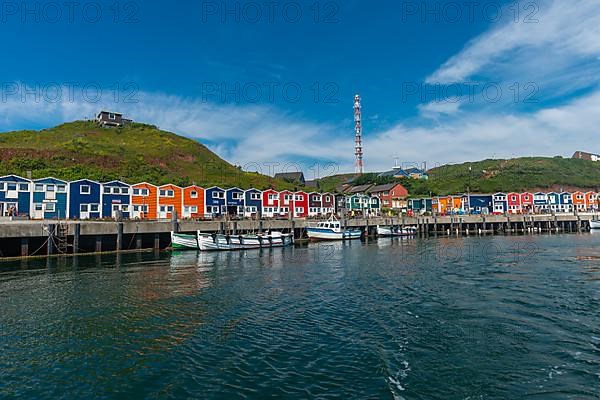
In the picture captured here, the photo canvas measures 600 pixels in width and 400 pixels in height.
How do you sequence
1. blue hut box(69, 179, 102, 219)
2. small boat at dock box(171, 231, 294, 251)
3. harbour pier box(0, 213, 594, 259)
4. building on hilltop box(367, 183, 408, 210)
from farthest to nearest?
building on hilltop box(367, 183, 408, 210)
blue hut box(69, 179, 102, 219)
small boat at dock box(171, 231, 294, 251)
harbour pier box(0, 213, 594, 259)

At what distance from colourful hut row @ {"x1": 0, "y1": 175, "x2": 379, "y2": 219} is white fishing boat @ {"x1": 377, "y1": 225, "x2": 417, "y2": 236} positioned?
1475 centimetres

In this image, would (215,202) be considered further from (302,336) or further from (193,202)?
(302,336)

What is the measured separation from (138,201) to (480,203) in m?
89.1

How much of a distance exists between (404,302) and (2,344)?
16876 millimetres

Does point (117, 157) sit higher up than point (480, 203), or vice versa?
point (117, 157)

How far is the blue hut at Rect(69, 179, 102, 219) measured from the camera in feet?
185

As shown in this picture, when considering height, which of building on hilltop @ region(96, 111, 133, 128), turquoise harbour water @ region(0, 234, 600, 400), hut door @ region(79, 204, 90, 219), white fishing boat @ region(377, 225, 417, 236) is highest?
building on hilltop @ region(96, 111, 133, 128)

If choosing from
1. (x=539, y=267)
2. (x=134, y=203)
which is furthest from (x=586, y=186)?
(x=134, y=203)

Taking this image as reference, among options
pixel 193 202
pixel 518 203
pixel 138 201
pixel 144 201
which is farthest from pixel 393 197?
pixel 138 201

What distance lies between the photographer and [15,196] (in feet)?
174

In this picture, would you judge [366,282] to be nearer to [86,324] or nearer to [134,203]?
[86,324]

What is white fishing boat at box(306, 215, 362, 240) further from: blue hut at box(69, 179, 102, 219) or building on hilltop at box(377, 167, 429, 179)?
building on hilltop at box(377, 167, 429, 179)

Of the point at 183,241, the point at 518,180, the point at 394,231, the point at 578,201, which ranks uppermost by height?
the point at 518,180

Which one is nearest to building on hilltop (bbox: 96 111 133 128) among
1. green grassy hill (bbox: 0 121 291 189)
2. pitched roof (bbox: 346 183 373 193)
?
green grassy hill (bbox: 0 121 291 189)
